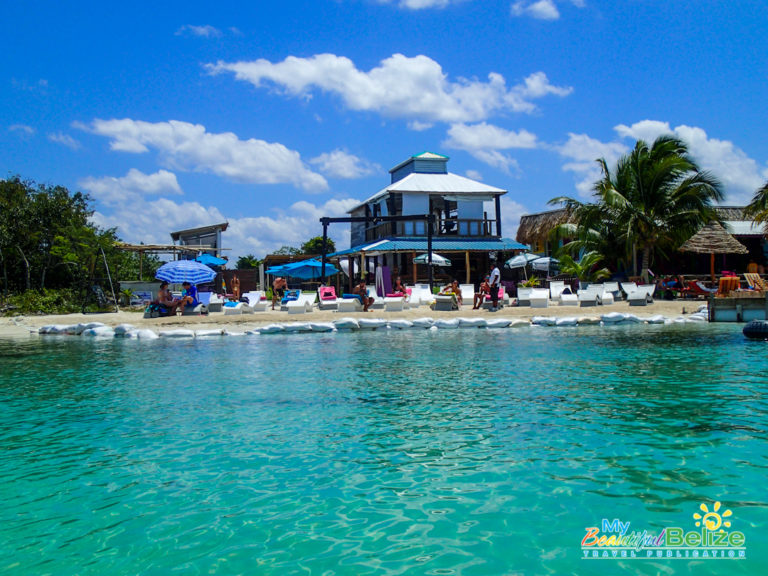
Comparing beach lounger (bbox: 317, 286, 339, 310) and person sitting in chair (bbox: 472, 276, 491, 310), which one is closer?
person sitting in chair (bbox: 472, 276, 491, 310)

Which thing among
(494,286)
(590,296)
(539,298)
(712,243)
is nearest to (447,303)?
(494,286)

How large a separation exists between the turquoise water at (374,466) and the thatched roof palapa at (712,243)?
1773 cm

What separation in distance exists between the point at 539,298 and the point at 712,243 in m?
11.4

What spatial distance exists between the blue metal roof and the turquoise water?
20.2 metres

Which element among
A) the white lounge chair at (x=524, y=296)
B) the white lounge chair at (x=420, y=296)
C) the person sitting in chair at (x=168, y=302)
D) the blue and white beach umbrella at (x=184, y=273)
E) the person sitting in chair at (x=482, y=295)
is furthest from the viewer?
the blue and white beach umbrella at (x=184, y=273)

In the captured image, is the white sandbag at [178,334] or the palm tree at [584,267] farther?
the palm tree at [584,267]

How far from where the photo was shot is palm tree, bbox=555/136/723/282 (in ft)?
83.6

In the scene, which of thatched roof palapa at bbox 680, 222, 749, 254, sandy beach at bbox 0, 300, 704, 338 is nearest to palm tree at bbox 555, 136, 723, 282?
thatched roof palapa at bbox 680, 222, 749, 254

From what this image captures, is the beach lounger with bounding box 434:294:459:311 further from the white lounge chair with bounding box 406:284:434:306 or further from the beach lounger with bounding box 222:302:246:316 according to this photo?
the beach lounger with bounding box 222:302:246:316

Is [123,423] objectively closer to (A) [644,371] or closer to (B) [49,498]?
Result: (B) [49,498]

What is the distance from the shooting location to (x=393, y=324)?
17.4 metres

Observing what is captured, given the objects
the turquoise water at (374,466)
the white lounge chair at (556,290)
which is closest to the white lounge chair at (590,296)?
the white lounge chair at (556,290)

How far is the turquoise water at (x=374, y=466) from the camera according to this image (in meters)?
3.87

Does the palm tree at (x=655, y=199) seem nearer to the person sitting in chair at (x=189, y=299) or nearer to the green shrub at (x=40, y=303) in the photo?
the person sitting in chair at (x=189, y=299)
